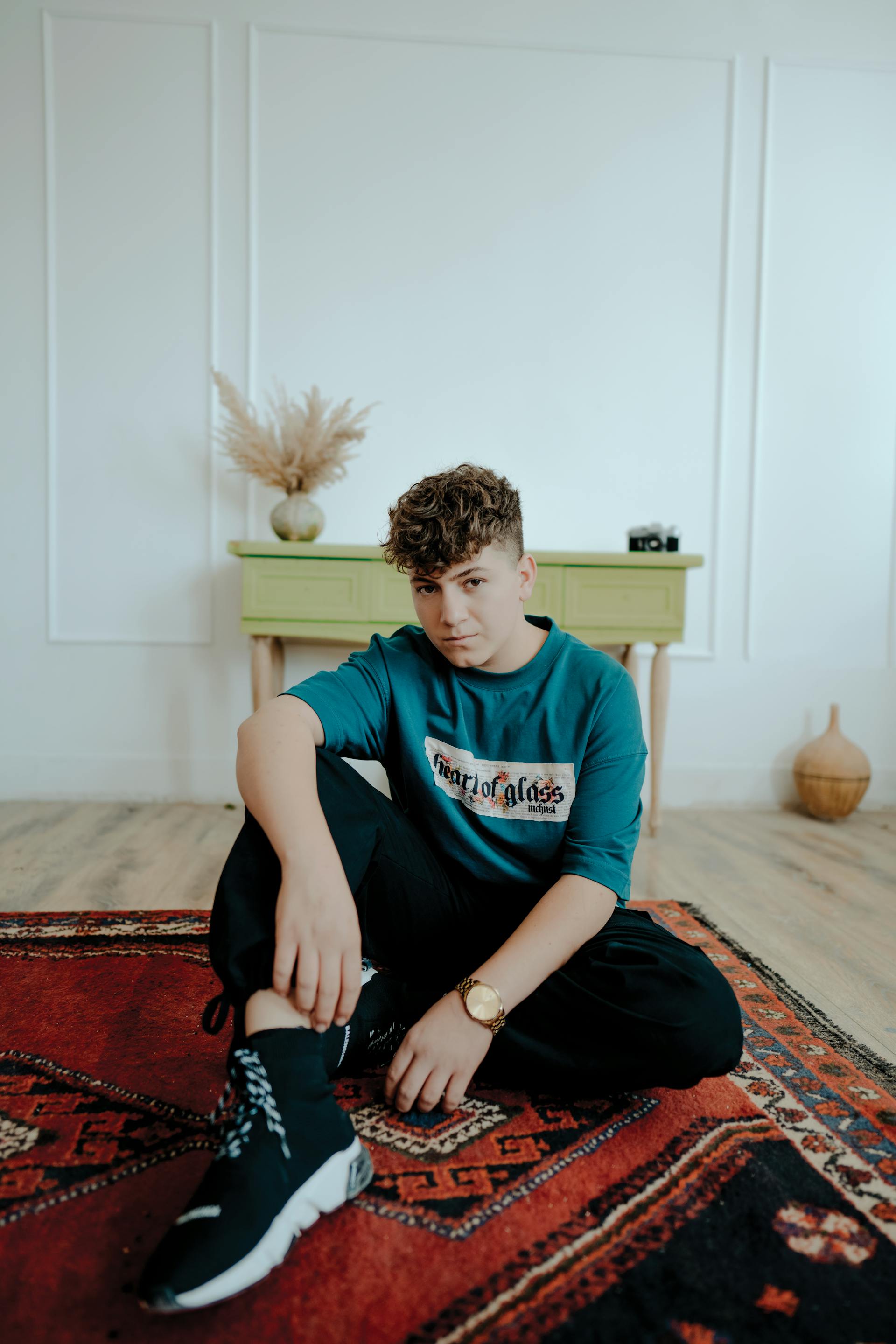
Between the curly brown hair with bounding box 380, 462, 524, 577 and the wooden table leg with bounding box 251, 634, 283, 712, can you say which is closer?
the curly brown hair with bounding box 380, 462, 524, 577

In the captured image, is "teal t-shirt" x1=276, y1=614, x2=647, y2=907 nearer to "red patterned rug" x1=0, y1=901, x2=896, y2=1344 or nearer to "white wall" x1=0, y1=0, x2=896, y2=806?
"red patterned rug" x1=0, y1=901, x2=896, y2=1344

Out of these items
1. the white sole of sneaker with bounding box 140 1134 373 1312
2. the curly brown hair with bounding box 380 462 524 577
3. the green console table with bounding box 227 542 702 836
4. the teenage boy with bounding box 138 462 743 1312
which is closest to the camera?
the white sole of sneaker with bounding box 140 1134 373 1312

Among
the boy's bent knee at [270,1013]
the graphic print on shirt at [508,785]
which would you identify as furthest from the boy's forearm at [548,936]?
the boy's bent knee at [270,1013]

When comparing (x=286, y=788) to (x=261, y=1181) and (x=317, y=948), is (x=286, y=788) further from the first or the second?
(x=261, y=1181)

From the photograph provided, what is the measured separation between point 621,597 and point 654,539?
0.24 metres

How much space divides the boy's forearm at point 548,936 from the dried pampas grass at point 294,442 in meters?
1.93

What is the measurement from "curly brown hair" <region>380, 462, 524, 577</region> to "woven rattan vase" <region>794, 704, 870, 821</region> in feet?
7.04

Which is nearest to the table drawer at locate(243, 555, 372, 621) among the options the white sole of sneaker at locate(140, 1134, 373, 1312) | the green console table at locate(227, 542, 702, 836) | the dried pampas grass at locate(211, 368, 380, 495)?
the green console table at locate(227, 542, 702, 836)

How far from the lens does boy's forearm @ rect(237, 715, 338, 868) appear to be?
0.91 metres

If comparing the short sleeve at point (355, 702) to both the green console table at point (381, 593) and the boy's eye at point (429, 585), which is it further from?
the green console table at point (381, 593)

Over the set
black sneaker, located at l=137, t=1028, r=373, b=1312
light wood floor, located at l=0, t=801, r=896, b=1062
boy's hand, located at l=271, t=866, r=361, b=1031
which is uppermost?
boy's hand, located at l=271, t=866, r=361, b=1031

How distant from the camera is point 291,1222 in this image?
0.75 metres

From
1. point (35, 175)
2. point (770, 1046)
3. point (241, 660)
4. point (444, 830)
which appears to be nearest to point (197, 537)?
point (241, 660)

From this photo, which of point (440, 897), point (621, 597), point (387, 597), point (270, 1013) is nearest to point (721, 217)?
point (621, 597)
